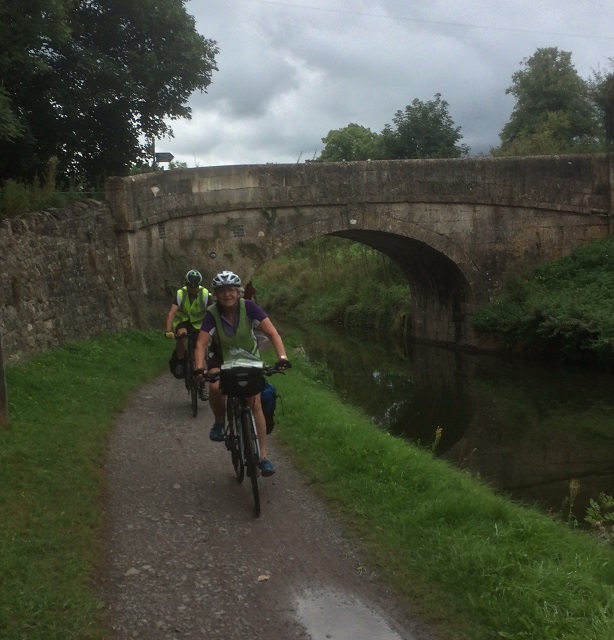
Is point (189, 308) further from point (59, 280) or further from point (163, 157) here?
point (163, 157)

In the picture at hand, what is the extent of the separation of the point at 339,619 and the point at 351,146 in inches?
1403

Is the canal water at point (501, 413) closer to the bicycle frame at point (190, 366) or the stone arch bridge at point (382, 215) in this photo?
the stone arch bridge at point (382, 215)

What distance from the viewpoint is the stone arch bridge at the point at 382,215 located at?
13656 millimetres

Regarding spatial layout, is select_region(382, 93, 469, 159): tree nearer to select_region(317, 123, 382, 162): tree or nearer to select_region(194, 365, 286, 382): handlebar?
select_region(317, 123, 382, 162): tree

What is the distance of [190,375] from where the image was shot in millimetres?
7848

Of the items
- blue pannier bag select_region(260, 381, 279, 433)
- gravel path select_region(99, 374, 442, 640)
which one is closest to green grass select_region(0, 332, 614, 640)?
gravel path select_region(99, 374, 442, 640)

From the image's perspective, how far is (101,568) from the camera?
4.04m

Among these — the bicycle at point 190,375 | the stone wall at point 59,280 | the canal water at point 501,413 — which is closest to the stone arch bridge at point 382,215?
the stone wall at point 59,280

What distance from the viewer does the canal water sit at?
7895 mm

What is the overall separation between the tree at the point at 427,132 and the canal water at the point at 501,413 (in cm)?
746

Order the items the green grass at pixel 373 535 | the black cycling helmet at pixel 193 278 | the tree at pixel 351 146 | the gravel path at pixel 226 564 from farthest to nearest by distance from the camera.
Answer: the tree at pixel 351 146 → the black cycling helmet at pixel 193 278 → the gravel path at pixel 226 564 → the green grass at pixel 373 535

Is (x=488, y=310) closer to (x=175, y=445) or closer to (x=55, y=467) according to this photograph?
(x=175, y=445)

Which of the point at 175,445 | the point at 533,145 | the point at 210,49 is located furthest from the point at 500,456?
the point at 533,145

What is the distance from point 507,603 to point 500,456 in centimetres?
552
